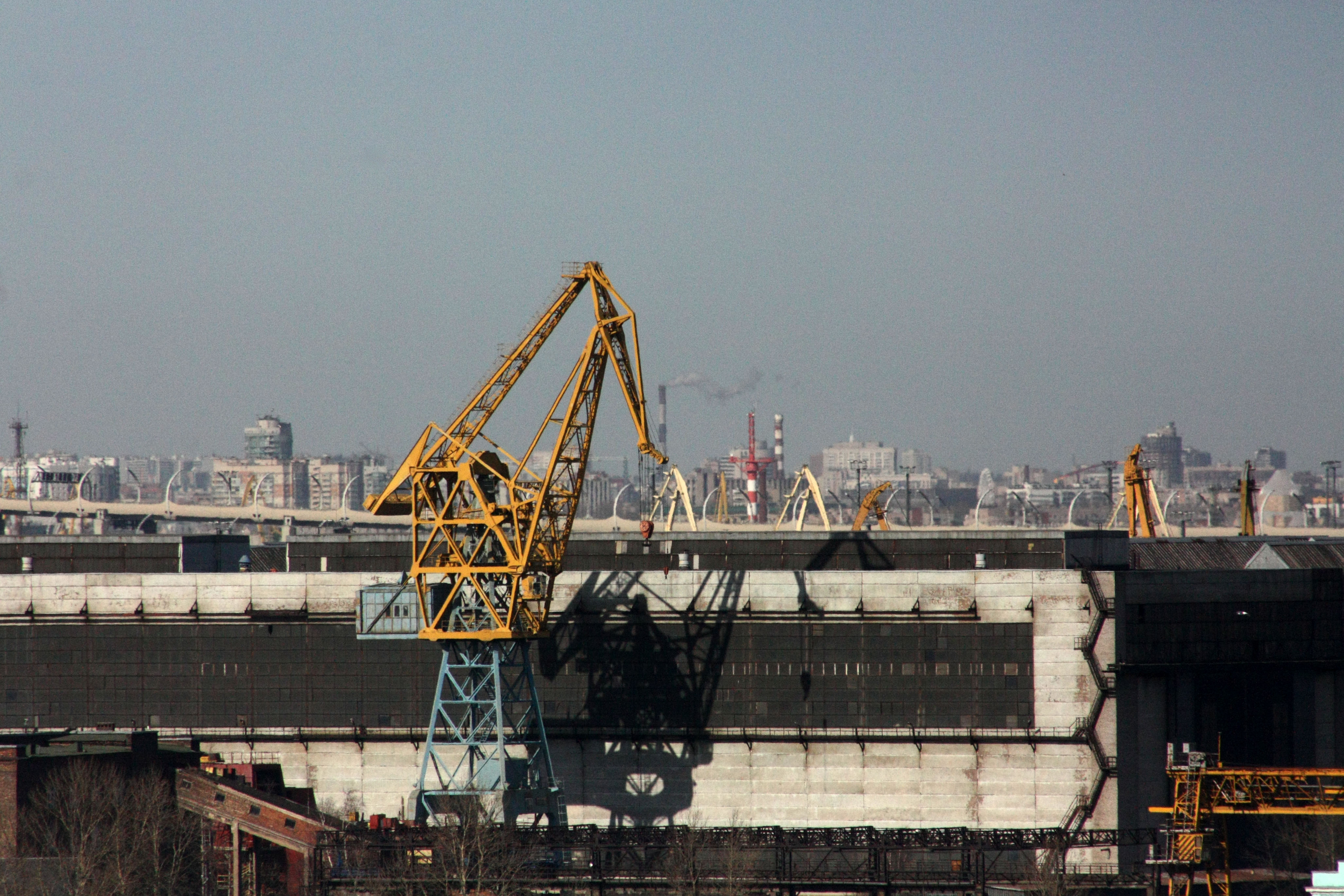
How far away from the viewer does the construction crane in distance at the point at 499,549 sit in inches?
3408

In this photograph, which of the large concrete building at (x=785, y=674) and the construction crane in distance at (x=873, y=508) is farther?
the construction crane in distance at (x=873, y=508)

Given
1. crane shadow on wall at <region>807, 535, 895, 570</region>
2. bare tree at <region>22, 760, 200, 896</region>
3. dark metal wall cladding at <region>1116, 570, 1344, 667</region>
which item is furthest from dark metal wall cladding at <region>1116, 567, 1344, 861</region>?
bare tree at <region>22, 760, 200, 896</region>

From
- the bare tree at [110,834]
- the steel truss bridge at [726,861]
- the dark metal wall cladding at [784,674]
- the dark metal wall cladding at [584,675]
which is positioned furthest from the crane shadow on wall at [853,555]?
the bare tree at [110,834]

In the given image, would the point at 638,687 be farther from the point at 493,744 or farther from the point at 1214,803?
the point at 1214,803

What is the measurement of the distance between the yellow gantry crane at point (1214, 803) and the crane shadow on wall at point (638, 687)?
25349 millimetres

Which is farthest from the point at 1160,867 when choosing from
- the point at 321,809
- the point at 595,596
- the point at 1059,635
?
the point at 321,809

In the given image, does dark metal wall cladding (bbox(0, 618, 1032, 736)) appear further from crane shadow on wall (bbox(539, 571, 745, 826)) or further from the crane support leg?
the crane support leg

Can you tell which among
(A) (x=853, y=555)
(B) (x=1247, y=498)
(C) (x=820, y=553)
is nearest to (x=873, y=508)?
(B) (x=1247, y=498)

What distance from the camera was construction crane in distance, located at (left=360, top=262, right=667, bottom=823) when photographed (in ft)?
284

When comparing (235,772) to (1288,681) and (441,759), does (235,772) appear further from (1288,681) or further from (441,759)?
(1288,681)

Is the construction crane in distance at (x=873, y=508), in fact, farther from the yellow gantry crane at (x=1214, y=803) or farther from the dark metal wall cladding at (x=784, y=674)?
the yellow gantry crane at (x=1214, y=803)

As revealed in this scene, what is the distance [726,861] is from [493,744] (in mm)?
14477

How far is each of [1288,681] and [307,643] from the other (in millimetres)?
51206

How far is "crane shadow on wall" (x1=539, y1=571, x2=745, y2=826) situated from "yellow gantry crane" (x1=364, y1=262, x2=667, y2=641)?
4545 mm
